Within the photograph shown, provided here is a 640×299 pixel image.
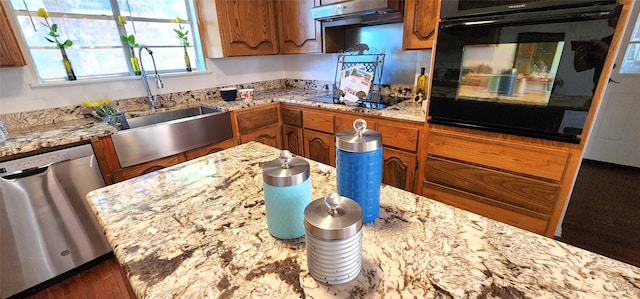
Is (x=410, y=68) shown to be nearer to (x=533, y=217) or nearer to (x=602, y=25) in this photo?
(x=602, y=25)

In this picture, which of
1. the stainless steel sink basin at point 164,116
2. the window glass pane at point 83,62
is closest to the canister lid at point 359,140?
the stainless steel sink basin at point 164,116

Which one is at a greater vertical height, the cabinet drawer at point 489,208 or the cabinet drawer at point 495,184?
the cabinet drawer at point 495,184

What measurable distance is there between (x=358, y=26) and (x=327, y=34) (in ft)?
0.97

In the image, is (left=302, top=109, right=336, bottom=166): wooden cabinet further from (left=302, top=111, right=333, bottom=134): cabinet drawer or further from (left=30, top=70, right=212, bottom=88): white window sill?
(left=30, top=70, right=212, bottom=88): white window sill

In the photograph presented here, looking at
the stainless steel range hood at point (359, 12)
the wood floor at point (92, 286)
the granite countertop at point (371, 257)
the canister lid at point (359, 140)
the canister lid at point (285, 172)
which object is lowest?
the wood floor at point (92, 286)

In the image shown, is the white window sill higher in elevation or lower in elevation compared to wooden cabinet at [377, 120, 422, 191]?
higher

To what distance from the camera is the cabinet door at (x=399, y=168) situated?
1871 millimetres

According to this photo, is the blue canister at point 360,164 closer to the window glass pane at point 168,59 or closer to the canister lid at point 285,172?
the canister lid at point 285,172

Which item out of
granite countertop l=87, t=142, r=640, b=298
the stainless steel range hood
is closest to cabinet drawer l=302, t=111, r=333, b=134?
the stainless steel range hood

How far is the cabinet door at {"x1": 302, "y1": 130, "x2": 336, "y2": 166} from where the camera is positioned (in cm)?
230

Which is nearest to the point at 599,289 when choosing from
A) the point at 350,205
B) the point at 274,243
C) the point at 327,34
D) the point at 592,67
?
the point at 350,205

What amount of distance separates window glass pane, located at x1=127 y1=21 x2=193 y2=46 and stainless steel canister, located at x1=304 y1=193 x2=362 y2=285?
252 centimetres

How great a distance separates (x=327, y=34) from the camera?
7.71 ft

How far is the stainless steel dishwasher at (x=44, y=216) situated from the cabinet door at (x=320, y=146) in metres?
1.50
